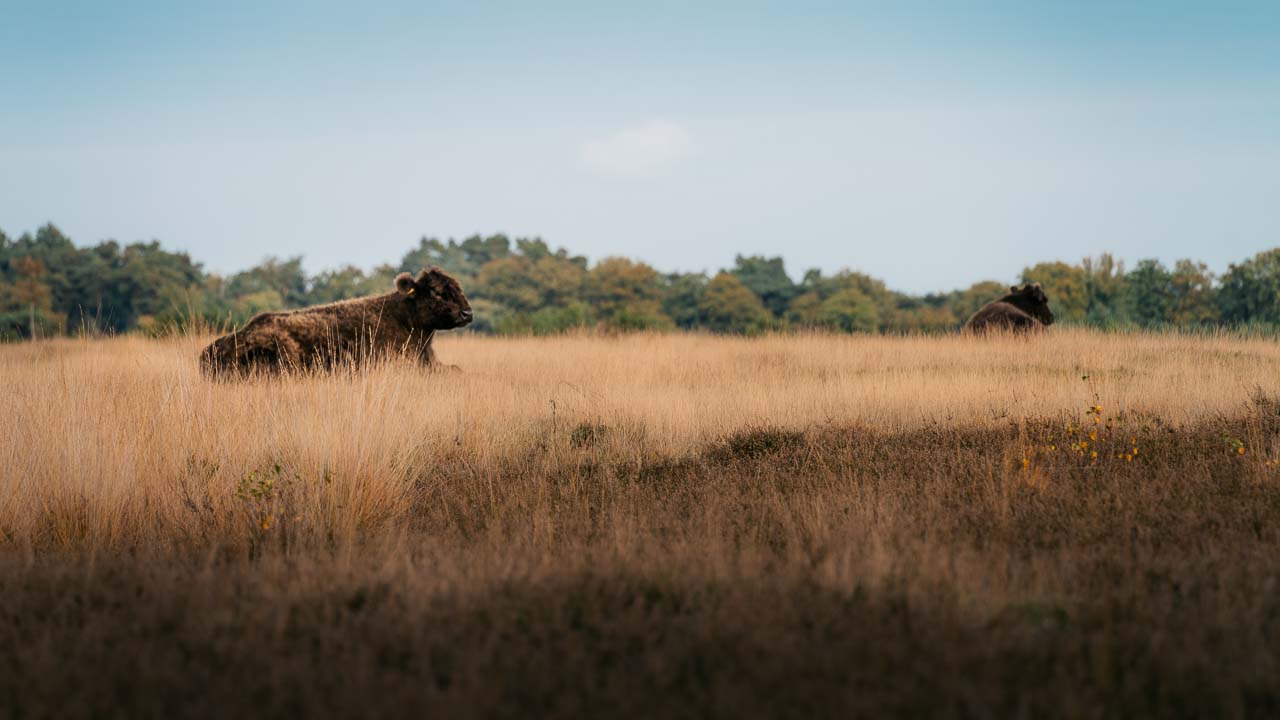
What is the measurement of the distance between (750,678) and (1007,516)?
11.7ft

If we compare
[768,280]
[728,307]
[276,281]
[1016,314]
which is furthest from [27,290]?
[1016,314]

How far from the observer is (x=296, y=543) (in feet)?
19.9

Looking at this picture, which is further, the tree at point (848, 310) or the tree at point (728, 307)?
the tree at point (728, 307)

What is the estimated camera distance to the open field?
3.60 metres

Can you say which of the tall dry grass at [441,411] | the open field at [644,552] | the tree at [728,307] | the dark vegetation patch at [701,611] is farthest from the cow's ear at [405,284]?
the tree at [728,307]

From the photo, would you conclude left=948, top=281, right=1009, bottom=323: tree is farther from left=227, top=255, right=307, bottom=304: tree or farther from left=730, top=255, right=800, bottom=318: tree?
left=227, top=255, right=307, bottom=304: tree

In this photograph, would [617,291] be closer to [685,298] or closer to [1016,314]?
[685,298]

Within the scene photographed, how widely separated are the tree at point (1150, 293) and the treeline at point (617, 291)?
2.4 inches

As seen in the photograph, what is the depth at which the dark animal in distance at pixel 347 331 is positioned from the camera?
42.2 ft

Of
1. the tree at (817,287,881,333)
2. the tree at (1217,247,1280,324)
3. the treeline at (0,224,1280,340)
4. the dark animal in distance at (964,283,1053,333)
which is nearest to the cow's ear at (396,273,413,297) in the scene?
the dark animal in distance at (964,283,1053,333)

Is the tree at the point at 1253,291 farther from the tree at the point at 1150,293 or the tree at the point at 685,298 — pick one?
the tree at the point at 685,298

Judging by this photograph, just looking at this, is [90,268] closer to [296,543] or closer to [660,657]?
[296,543]

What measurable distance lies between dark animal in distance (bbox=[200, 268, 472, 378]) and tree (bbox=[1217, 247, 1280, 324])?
34.8 metres

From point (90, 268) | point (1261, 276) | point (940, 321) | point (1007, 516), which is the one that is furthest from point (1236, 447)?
point (90, 268)
